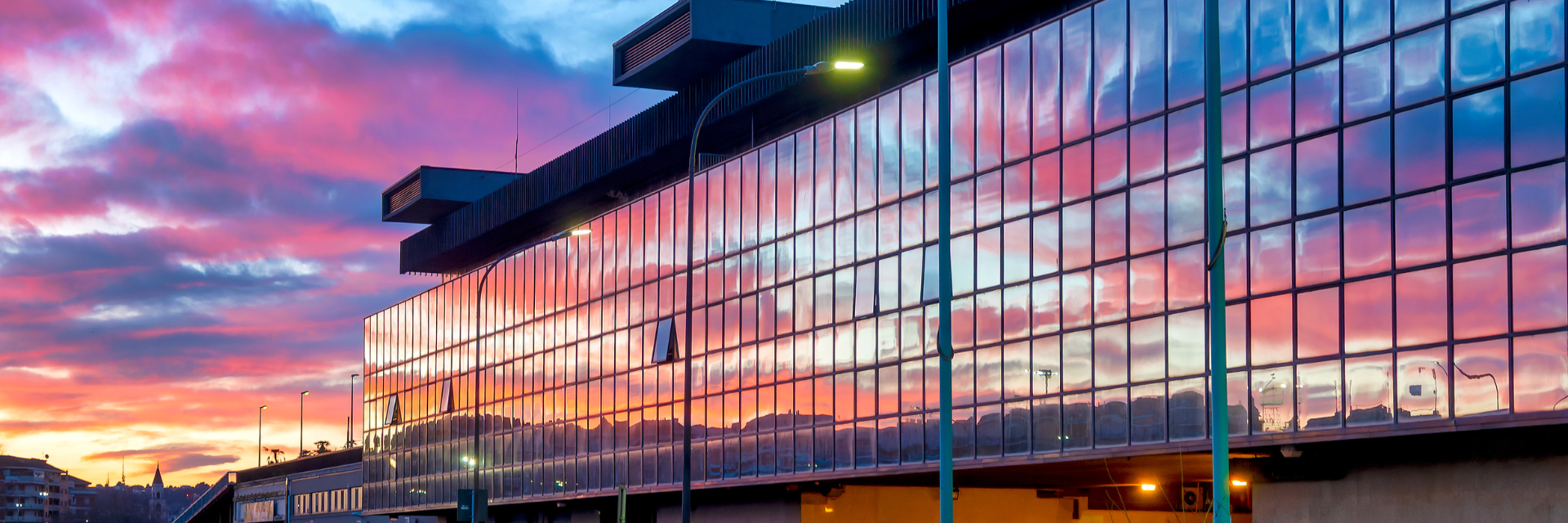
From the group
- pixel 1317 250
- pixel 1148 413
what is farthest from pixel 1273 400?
pixel 1148 413

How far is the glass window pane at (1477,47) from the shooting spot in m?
23.5

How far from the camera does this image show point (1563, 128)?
2247 centimetres

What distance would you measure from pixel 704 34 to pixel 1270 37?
931 inches

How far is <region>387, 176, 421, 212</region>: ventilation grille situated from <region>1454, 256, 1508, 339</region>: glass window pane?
51.0m

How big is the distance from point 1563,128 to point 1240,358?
6.71m

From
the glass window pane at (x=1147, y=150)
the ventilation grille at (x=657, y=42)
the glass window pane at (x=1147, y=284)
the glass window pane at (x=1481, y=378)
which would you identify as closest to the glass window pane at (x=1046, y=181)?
the glass window pane at (x=1147, y=150)

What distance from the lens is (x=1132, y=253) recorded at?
29.9m

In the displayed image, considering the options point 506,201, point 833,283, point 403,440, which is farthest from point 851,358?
point 403,440

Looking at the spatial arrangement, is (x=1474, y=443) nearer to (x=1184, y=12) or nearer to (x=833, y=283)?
(x=1184, y=12)

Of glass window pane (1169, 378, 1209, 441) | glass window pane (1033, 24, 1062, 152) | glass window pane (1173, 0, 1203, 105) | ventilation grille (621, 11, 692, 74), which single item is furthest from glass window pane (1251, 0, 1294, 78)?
ventilation grille (621, 11, 692, 74)

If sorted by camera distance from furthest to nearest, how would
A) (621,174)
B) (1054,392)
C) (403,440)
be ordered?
(403,440) < (621,174) < (1054,392)

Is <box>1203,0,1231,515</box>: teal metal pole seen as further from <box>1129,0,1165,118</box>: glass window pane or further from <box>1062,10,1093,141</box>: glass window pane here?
<box>1062,10,1093,141</box>: glass window pane

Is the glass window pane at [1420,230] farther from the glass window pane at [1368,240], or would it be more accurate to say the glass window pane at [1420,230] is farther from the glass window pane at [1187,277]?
the glass window pane at [1187,277]

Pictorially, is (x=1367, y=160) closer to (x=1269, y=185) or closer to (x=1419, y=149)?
(x=1419, y=149)
